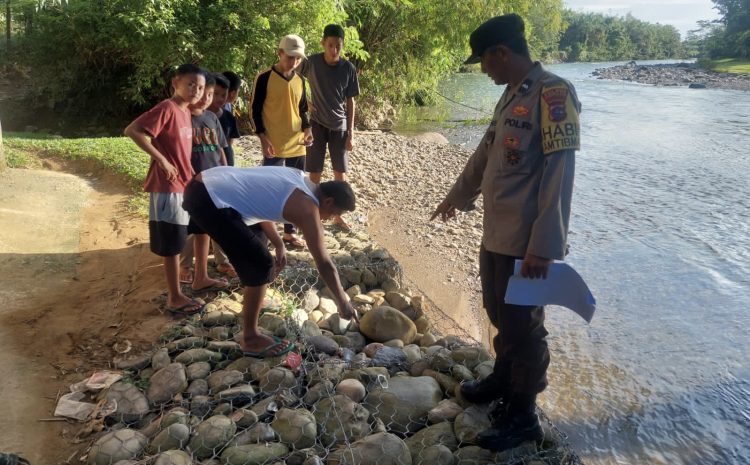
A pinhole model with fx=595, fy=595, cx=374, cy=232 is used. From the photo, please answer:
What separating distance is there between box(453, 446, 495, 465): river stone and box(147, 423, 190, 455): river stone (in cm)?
124

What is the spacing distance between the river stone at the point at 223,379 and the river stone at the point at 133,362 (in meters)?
0.40

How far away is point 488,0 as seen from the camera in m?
13.6

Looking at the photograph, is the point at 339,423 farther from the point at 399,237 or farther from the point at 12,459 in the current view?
the point at 399,237

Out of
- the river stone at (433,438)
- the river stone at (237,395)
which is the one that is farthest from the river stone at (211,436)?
the river stone at (433,438)

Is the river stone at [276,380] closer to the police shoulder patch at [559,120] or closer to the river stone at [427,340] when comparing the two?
the river stone at [427,340]

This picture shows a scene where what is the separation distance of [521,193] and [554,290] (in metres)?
0.42

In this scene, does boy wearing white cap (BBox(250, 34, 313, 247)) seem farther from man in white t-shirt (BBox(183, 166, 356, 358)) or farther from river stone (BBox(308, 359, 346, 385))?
river stone (BBox(308, 359, 346, 385))

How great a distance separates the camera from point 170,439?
2668 millimetres

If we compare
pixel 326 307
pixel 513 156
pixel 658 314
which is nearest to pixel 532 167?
pixel 513 156

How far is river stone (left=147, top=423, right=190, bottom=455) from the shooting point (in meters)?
2.64

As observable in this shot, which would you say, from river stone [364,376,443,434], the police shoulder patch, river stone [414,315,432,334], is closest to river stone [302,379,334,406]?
river stone [364,376,443,434]

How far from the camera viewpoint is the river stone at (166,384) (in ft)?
9.97

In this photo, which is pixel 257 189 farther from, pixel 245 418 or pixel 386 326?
pixel 386 326

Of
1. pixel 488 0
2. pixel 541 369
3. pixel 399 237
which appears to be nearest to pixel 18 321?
pixel 541 369
